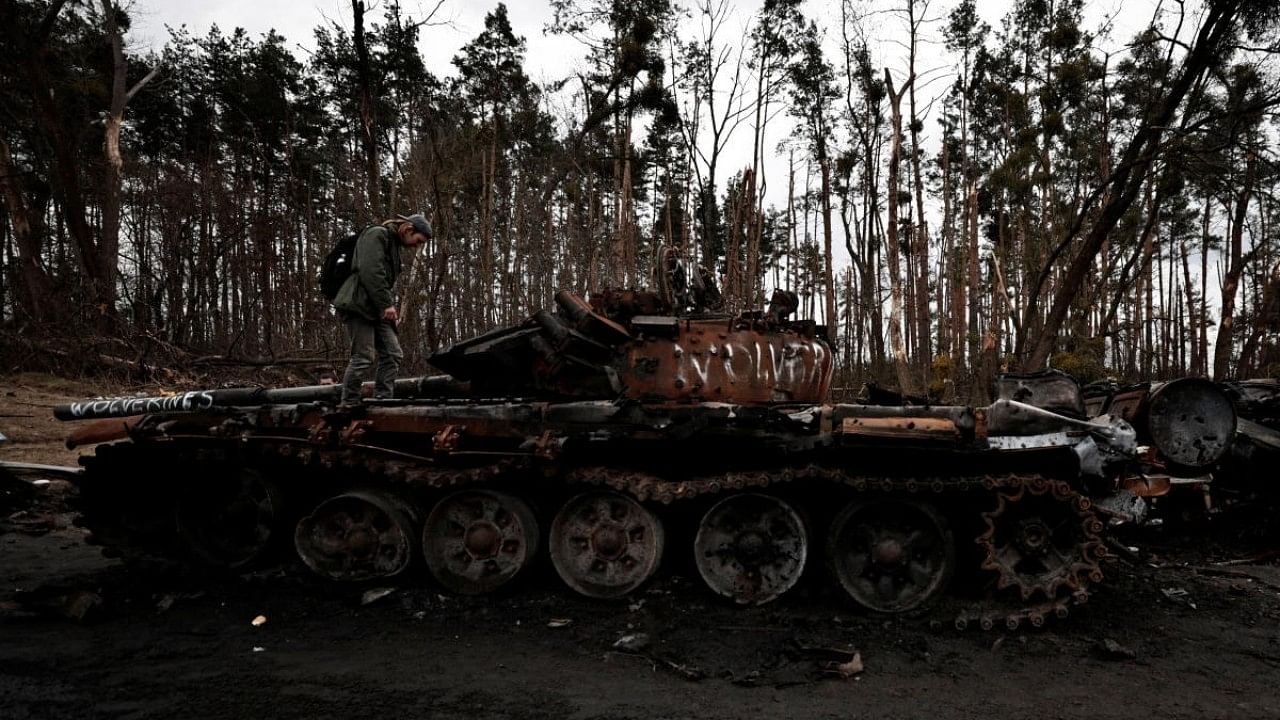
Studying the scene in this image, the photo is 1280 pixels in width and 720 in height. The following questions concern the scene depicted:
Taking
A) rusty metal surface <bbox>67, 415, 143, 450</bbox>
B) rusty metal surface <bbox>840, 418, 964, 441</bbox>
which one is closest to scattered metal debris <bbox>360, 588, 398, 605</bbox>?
rusty metal surface <bbox>67, 415, 143, 450</bbox>

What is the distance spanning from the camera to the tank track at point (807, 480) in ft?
15.7

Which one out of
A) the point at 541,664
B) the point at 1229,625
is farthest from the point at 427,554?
the point at 1229,625

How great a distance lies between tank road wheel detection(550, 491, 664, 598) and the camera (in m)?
5.42

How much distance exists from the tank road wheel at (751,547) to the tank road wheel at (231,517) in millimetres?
3598

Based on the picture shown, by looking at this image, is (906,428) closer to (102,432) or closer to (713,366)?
(713,366)

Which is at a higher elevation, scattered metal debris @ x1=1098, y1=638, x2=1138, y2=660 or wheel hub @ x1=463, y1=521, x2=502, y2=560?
wheel hub @ x1=463, y1=521, x2=502, y2=560

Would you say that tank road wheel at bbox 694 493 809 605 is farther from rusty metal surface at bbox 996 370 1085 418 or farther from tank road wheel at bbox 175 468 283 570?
tank road wheel at bbox 175 468 283 570

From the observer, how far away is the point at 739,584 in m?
5.34

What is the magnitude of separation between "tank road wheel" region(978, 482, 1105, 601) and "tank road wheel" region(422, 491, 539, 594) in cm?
326

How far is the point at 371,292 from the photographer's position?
20.1ft

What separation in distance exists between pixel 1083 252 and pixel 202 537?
13.1 m

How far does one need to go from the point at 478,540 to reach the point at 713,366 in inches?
91.1

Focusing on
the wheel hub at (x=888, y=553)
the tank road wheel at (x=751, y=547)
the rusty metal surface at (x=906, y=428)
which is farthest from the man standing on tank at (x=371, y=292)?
the wheel hub at (x=888, y=553)

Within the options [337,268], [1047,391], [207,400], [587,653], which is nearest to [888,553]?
Result: [1047,391]
